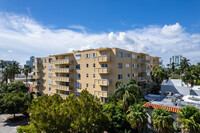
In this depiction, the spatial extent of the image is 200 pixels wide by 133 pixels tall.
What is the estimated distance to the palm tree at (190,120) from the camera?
1419 cm

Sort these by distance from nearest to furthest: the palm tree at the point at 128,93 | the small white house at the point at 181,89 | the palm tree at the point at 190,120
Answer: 1. the palm tree at the point at 190,120
2. the palm tree at the point at 128,93
3. the small white house at the point at 181,89

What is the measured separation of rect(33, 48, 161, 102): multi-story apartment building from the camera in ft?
94.1

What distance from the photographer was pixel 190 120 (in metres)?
14.5

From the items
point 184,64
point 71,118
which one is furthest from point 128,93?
point 184,64

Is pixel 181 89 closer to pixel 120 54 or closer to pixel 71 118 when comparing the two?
pixel 120 54

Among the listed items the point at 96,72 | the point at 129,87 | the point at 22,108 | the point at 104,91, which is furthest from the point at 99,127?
the point at 22,108

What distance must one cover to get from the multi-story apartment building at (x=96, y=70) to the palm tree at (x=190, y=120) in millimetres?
15589

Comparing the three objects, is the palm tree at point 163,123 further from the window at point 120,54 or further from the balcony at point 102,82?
the window at point 120,54

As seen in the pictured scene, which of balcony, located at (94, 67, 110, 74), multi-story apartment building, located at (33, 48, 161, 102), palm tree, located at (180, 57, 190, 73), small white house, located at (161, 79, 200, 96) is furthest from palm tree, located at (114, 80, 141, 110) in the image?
palm tree, located at (180, 57, 190, 73)

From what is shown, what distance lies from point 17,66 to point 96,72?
38.1m

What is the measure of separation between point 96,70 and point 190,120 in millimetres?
20637

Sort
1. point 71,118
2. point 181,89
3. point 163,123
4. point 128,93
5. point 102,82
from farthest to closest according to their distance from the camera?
point 181,89
point 102,82
point 128,93
point 71,118
point 163,123

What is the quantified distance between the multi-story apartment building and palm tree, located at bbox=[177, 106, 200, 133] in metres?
15.6

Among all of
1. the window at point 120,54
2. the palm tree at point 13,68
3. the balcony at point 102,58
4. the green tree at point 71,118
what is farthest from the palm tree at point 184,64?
the palm tree at point 13,68
